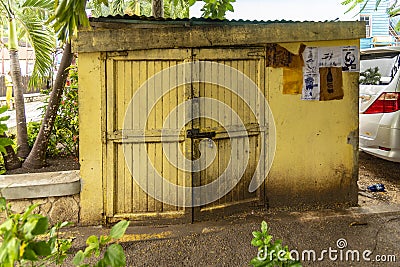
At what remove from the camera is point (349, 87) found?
17.4 feet

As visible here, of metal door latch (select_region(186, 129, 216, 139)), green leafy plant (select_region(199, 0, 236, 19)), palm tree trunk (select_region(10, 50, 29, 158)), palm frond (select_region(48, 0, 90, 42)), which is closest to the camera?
palm frond (select_region(48, 0, 90, 42))

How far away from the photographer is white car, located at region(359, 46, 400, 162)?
5996mm

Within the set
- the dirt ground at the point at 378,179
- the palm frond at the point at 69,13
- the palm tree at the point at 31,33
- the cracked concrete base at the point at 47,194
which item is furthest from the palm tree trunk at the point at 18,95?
the dirt ground at the point at 378,179

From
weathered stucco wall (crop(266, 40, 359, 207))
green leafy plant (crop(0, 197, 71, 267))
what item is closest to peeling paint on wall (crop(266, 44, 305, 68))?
weathered stucco wall (crop(266, 40, 359, 207))

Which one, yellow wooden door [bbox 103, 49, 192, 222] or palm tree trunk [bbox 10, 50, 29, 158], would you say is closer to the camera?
yellow wooden door [bbox 103, 49, 192, 222]

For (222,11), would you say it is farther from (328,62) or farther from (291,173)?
(291,173)

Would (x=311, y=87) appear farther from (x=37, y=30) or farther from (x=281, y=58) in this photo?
(x=37, y=30)

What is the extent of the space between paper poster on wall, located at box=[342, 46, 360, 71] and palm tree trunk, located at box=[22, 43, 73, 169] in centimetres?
368

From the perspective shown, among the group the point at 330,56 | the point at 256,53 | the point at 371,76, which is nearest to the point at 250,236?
the point at 256,53

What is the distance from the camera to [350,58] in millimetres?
5246

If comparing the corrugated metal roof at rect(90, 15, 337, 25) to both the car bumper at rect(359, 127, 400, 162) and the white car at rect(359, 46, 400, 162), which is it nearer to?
the white car at rect(359, 46, 400, 162)

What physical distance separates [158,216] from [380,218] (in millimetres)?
2781

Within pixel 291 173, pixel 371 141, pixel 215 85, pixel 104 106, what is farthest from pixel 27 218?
pixel 371 141

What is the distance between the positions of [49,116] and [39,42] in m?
2.13
